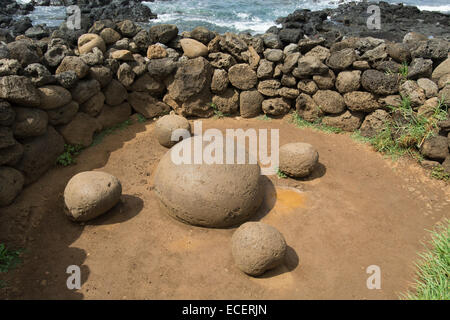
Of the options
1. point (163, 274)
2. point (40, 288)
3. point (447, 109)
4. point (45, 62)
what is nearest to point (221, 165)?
point (163, 274)

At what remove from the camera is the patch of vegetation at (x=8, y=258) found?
4.55 meters

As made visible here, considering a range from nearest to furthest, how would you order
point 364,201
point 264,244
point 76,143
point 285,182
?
point 264,244 < point 364,201 < point 285,182 < point 76,143

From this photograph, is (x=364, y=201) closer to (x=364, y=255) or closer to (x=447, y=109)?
(x=364, y=255)

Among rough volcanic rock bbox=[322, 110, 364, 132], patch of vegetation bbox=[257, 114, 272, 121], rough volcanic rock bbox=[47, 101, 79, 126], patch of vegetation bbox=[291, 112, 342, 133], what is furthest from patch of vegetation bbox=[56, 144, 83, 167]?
rough volcanic rock bbox=[322, 110, 364, 132]

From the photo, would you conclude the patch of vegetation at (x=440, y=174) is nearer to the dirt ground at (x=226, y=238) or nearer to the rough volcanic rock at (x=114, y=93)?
the dirt ground at (x=226, y=238)

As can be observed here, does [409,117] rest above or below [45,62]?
below

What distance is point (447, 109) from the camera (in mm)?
6496

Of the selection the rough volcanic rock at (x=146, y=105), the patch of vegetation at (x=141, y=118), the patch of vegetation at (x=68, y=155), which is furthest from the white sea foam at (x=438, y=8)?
the patch of vegetation at (x=68, y=155)

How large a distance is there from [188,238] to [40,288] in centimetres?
196

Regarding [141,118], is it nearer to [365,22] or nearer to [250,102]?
[250,102]

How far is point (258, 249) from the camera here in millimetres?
4277

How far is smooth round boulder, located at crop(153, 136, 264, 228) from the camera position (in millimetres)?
4910

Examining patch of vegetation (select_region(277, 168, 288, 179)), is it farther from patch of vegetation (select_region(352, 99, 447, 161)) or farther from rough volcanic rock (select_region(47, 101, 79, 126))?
rough volcanic rock (select_region(47, 101, 79, 126))

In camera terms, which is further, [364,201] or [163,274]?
[364,201]
